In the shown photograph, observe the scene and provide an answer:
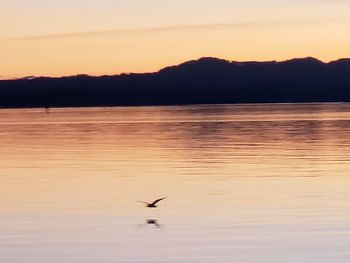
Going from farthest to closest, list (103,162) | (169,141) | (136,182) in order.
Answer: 1. (169,141)
2. (103,162)
3. (136,182)

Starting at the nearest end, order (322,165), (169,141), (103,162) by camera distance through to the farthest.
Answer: (322,165) → (103,162) → (169,141)

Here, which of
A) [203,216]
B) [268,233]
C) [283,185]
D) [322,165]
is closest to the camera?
[268,233]

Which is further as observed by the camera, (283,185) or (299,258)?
(283,185)

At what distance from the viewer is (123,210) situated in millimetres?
22656

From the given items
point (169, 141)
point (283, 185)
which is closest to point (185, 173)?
point (283, 185)

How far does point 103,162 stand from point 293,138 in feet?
68.0

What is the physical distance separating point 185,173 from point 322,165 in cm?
574

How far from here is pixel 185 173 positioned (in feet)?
107

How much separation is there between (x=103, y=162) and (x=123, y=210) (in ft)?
53.1

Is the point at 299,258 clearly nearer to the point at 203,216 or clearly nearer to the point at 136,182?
the point at 203,216

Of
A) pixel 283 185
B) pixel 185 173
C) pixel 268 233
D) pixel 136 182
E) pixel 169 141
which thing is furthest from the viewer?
pixel 169 141

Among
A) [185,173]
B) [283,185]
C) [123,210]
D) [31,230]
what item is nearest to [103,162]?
[185,173]

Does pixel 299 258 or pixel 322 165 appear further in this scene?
pixel 322 165

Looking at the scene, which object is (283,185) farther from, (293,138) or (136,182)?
(293,138)
